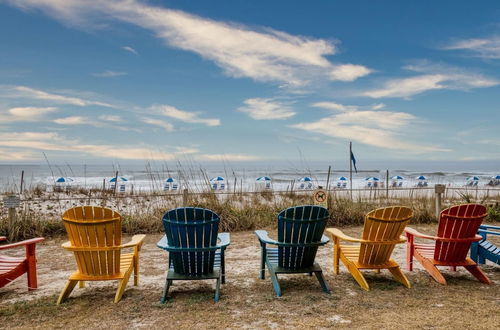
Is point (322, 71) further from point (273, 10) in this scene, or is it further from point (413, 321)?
point (413, 321)

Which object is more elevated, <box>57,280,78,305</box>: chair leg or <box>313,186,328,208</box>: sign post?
<box>313,186,328,208</box>: sign post

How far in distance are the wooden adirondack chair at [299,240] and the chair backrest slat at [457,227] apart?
1290mm

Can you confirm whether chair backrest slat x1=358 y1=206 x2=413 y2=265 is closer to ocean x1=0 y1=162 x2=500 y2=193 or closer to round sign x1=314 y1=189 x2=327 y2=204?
round sign x1=314 y1=189 x2=327 y2=204

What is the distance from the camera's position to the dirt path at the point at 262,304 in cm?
304

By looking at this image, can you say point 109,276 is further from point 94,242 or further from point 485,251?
point 485,251

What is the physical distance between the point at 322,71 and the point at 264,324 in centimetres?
930

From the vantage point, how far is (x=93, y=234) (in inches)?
138

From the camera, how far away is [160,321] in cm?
308

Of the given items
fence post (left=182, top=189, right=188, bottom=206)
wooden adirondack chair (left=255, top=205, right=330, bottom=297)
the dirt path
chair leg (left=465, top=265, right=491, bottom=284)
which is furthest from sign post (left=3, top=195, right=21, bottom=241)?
chair leg (left=465, top=265, right=491, bottom=284)

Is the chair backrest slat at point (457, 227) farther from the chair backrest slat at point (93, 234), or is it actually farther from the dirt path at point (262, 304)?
the chair backrest slat at point (93, 234)

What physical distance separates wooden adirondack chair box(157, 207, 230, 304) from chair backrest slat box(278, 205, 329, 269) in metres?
0.65

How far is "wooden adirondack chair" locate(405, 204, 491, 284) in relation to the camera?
3.93 meters

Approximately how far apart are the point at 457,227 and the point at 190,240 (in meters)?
2.79

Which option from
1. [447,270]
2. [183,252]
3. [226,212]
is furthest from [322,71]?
[183,252]
